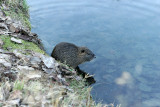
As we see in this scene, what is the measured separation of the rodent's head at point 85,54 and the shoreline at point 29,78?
1433 mm

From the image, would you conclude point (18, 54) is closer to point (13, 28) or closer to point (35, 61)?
point (35, 61)

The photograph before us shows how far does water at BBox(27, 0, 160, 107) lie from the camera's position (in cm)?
484

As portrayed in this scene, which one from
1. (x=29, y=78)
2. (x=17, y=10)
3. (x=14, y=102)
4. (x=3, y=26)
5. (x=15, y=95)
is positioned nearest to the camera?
(x=14, y=102)

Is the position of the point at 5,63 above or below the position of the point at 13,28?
below

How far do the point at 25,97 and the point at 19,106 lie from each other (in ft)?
0.44

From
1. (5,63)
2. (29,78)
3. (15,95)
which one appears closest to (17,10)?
(5,63)

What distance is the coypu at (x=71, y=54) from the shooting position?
18.0 feet

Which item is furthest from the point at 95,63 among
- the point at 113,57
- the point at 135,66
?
the point at 135,66

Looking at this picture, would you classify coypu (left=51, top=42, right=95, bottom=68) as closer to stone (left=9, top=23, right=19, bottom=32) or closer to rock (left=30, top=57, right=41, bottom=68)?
stone (left=9, top=23, right=19, bottom=32)

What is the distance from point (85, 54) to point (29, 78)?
3.20m

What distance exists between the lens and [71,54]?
5750mm

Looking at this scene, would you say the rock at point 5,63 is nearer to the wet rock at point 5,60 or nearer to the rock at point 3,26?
the wet rock at point 5,60

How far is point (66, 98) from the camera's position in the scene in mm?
2746

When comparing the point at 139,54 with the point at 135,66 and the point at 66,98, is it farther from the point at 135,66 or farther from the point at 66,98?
the point at 66,98
